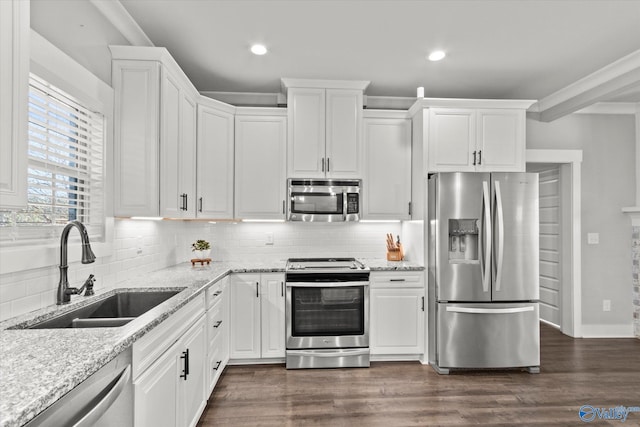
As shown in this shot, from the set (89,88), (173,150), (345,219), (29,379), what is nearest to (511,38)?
(345,219)

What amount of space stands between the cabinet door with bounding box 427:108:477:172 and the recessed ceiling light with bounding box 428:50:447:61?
0.50m

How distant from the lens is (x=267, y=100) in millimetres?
3828

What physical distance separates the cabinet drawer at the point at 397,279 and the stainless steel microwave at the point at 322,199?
0.66 metres

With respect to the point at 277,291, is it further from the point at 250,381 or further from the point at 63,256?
the point at 63,256

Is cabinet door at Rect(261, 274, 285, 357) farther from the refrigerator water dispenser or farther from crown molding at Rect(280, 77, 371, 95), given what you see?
crown molding at Rect(280, 77, 371, 95)

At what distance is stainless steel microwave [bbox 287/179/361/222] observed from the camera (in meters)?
3.47

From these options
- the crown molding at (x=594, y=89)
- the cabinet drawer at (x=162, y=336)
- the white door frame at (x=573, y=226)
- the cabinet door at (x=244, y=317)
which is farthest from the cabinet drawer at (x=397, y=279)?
the crown molding at (x=594, y=89)

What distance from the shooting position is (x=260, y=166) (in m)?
3.53

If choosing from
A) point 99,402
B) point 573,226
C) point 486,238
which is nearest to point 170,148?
point 99,402

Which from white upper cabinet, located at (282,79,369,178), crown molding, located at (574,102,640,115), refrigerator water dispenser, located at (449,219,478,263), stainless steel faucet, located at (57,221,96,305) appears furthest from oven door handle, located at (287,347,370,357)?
crown molding, located at (574,102,640,115)

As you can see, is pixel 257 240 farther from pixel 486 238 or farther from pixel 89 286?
pixel 486 238

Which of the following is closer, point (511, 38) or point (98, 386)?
point (98, 386)

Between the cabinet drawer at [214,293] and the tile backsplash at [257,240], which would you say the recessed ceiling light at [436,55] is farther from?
the cabinet drawer at [214,293]

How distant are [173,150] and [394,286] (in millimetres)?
2261
